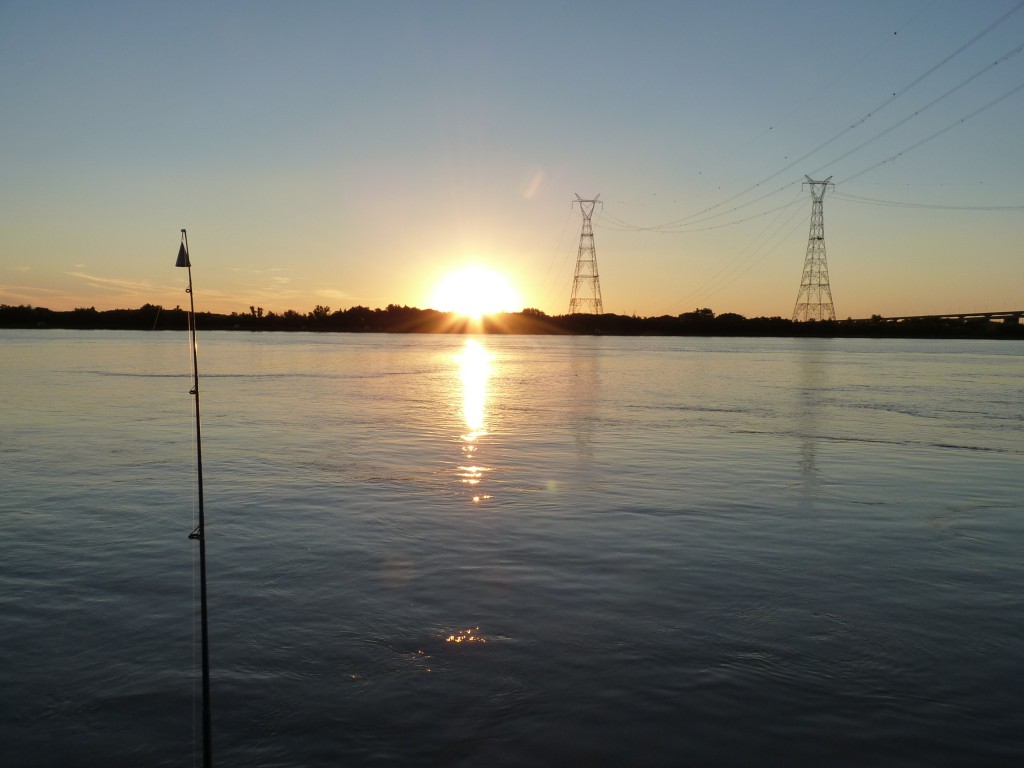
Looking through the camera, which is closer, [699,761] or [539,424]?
[699,761]

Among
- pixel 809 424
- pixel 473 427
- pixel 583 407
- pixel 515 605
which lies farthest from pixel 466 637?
pixel 583 407

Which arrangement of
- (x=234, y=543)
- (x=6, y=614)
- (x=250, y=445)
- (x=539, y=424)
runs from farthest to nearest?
1. (x=539, y=424)
2. (x=250, y=445)
3. (x=234, y=543)
4. (x=6, y=614)

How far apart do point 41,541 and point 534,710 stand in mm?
8746

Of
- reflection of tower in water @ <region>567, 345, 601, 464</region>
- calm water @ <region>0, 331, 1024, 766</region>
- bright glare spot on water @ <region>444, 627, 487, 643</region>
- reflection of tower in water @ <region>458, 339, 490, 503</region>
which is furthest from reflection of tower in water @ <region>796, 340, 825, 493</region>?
bright glare spot on water @ <region>444, 627, 487, 643</region>

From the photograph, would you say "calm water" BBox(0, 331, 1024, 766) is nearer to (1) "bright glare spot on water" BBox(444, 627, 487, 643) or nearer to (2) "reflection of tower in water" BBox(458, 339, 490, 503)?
(1) "bright glare spot on water" BBox(444, 627, 487, 643)

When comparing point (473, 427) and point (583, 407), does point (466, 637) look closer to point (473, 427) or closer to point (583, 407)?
point (473, 427)

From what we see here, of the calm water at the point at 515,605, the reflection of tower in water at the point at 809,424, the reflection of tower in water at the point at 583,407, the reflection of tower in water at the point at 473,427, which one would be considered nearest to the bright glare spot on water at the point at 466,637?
the calm water at the point at 515,605

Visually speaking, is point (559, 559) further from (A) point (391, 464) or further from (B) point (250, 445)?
(B) point (250, 445)

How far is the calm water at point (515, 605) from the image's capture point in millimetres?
6297

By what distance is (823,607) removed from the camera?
29.9 feet

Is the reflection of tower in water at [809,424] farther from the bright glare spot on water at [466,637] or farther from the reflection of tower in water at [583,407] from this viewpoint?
the bright glare spot on water at [466,637]

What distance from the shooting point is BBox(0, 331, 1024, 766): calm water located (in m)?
6.30

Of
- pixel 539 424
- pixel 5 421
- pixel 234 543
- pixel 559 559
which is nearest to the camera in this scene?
pixel 559 559

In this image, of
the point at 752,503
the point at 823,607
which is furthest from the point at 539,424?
the point at 823,607
